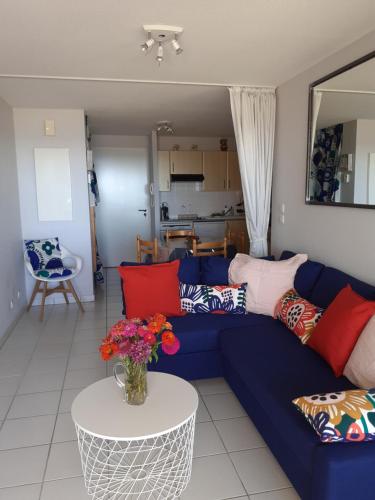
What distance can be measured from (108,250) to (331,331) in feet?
17.4

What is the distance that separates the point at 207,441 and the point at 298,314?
0.95m

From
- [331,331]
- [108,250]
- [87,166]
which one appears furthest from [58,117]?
[331,331]

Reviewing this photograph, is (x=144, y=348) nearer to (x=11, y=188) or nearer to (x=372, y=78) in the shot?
(x=372, y=78)

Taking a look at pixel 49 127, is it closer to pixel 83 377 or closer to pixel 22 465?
pixel 83 377

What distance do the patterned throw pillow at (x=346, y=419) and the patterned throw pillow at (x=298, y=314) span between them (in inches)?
36.9

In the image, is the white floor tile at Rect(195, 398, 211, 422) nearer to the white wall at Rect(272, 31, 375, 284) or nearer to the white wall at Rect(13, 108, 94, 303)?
the white wall at Rect(272, 31, 375, 284)

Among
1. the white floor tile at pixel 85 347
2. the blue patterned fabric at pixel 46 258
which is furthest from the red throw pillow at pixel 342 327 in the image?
the blue patterned fabric at pixel 46 258

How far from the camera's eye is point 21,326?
155 inches

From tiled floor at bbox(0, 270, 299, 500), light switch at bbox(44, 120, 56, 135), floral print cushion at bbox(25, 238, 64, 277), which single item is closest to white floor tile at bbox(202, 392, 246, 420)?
tiled floor at bbox(0, 270, 299, 500)

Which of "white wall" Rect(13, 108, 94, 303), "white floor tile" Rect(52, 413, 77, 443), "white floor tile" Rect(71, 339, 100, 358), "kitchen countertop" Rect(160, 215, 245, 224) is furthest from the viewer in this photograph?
"kitchen countertop" Rect(160, 215, 245, 224)

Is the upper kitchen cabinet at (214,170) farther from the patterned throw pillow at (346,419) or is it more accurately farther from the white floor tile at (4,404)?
the patterned throw pillow at (346,419)

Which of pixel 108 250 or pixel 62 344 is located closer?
pixel 62 344

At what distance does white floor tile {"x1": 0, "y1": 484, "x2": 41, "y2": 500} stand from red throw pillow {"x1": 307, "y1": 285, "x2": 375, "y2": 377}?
1.56 meters

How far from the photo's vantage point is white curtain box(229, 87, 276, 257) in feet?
11.5
